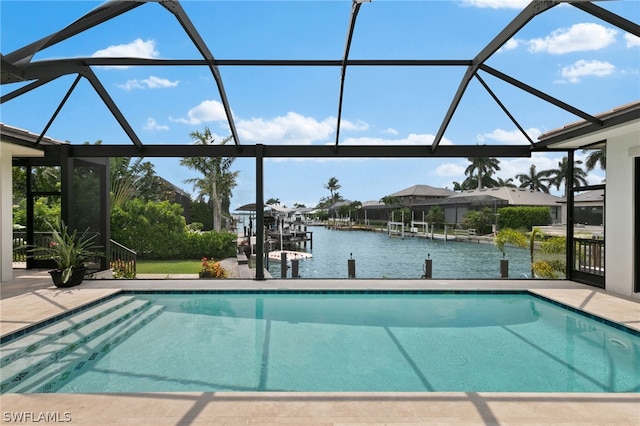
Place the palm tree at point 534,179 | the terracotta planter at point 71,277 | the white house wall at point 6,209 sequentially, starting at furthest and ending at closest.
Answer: the palm tree at point 534,179, the white house wall at point 6,209, the terracotta planter at point 71,277

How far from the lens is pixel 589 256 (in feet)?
25.0

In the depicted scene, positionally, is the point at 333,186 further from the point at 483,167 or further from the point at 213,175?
the point at 213,175

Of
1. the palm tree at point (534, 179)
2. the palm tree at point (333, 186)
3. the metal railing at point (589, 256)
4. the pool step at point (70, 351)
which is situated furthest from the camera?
the palm tree at point (333, 186)

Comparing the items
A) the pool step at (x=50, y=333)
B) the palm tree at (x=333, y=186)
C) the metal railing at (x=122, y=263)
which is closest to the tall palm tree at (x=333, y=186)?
the palm tree at (x=333, y=186)

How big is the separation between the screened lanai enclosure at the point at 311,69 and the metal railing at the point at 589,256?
0.21ft

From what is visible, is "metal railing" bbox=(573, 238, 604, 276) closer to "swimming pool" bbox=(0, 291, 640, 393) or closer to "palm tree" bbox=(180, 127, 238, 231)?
"swimming pool" bbox=(0, 291, 640, 393)

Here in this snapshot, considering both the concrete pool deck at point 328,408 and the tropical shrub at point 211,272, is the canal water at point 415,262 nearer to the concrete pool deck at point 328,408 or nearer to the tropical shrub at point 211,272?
the tropical shrub at point 211,272

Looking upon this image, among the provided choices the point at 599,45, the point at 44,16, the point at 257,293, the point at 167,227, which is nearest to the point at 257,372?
the point at 257,293

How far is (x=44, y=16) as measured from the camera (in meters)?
5.60

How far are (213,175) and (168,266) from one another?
46.4 ft

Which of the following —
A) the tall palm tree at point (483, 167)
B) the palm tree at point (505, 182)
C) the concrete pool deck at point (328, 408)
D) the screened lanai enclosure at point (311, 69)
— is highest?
the tall palm tree at point (483, 167)

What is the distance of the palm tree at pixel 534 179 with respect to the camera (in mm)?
51812

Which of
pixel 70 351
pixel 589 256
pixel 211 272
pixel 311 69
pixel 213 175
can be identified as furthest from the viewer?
pixel 213 175

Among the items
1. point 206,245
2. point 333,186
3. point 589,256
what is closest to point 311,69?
point 589,256
